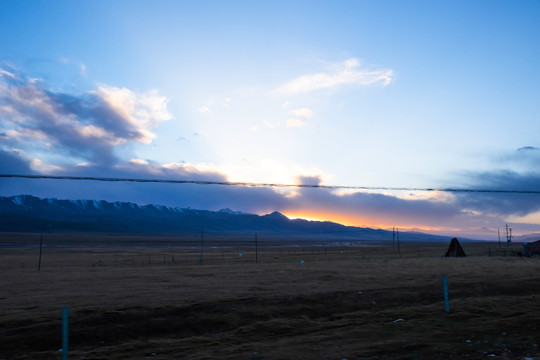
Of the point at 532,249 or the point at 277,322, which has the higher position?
the point at 277,322

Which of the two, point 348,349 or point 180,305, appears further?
point 180,305

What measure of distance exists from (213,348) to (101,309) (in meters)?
7.38

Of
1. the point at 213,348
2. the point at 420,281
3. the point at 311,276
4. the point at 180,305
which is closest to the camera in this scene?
the point at 213,348

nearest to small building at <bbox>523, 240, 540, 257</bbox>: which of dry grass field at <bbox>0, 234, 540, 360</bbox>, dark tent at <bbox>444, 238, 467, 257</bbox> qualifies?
dark tent at <bbox>444, 238, 467, 257</bbox>

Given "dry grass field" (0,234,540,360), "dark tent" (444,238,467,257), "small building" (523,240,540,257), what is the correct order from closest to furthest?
"dry grass field" (0,234,540,360) → "dark tent" (444,238,467,257) → "small building" (523,240,540,257)

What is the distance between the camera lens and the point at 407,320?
49.2 ft

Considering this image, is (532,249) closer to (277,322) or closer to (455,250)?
(455,250)

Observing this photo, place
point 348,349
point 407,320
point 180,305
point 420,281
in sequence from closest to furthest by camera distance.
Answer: point 348,349
point 407,320
point 180,305
point 420,281

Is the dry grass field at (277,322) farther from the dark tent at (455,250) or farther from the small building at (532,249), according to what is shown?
the small building at (532,249)

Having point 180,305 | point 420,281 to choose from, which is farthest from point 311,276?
point 180,305

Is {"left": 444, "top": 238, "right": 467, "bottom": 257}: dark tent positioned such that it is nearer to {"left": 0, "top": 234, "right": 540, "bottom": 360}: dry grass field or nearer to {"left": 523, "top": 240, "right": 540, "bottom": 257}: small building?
{"left": 523, "top": 240, "right": 540, "bottom": 257}: small building

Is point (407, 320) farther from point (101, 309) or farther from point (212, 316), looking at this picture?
point (101, 309)

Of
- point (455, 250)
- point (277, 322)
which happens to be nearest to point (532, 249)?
point (455, 250)

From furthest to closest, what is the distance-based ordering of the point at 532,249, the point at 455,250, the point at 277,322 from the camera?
the point at 532,249 → the point at 455,250 → the point at 277,322
